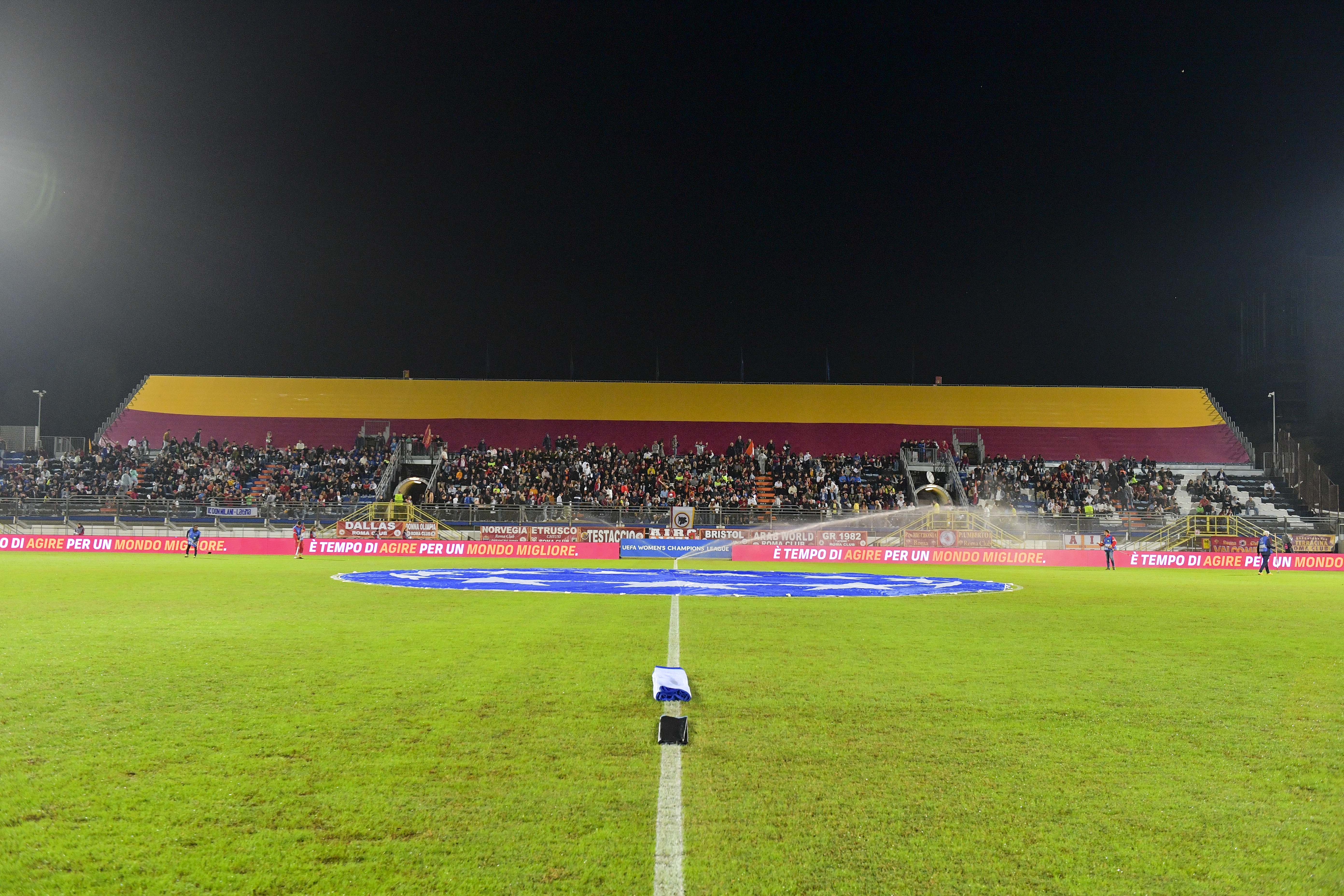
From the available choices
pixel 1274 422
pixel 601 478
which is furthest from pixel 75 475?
pixel 1274 422

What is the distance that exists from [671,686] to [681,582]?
17.3 m

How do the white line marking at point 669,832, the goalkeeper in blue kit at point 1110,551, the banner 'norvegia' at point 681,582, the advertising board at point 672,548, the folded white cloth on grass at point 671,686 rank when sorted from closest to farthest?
the white line marking at point 669,832, the folded white cloth on grass at point 671,686, the banner 'norvegia' at point 681,582, the goalkeeper in blue kit at point 1110,551, the advertising board at point 672,548

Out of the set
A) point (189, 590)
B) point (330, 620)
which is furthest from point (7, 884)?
point (189, 590)

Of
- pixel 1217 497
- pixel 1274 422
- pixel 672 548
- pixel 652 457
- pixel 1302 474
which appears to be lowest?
pixel 672 548

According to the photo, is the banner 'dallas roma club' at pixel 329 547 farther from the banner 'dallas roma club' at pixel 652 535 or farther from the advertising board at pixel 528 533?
the banner 'dallas roma club' at pixel 652 535

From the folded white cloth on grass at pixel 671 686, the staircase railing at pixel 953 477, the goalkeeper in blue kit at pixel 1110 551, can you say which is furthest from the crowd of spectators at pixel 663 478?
the folded white cloth on grass at pixel 671 686

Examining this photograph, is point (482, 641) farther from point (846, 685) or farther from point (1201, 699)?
point (1201, 699)

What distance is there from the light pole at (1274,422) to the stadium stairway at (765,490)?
31851mm

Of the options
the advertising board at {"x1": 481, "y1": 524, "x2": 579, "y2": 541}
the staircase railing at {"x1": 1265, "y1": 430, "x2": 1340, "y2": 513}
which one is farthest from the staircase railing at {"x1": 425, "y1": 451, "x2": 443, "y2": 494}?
the staircase railing at {"x1": 1265, "y1": 430, "x2": 1340, "y2": 513}

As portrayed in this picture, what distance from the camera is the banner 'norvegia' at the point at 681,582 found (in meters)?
22.2

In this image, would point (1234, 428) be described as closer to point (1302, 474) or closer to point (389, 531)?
point (1302, 474)

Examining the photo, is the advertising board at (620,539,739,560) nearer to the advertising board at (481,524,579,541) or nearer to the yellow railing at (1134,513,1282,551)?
the advertising board at (481,524,579,541)

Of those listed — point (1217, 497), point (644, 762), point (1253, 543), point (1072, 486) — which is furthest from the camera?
point (1072, 486)

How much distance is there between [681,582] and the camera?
83.8 feet
